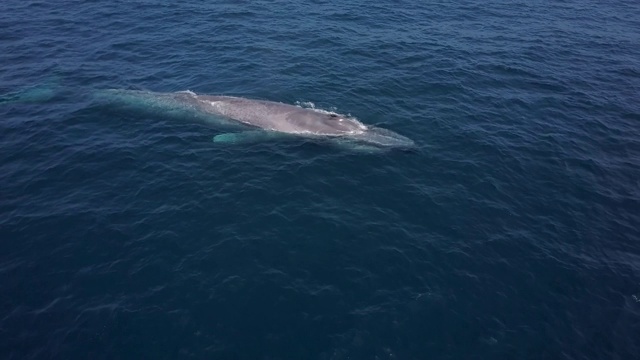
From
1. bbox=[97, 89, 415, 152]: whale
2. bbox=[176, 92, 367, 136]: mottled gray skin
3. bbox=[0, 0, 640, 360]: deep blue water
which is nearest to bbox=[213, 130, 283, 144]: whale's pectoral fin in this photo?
bbox=[97, 89, 415, 152]: whale

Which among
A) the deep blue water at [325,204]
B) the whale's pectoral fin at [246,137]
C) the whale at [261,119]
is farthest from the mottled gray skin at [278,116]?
the deep blue water at [325,204]

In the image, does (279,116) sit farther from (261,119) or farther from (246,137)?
(246,137)

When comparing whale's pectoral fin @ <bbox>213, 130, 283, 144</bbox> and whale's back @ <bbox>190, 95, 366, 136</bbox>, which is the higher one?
whale's back @ <bbox>190, 95, 366, 136</bbox>

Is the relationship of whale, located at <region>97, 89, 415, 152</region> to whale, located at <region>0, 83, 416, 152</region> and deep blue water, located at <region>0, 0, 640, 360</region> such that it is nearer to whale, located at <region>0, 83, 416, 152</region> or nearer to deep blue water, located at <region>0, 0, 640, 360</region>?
whale, located at <region>0, 83, 416, 152</region>

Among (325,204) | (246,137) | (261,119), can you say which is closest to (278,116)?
(261,119)

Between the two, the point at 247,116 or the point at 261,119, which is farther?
the point at 247,116

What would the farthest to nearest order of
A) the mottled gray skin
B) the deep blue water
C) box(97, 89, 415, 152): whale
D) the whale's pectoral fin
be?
the mottled gray skin < box(97, 89, 415, 152): whale < the whale's pectoral fin < the deep blue water
